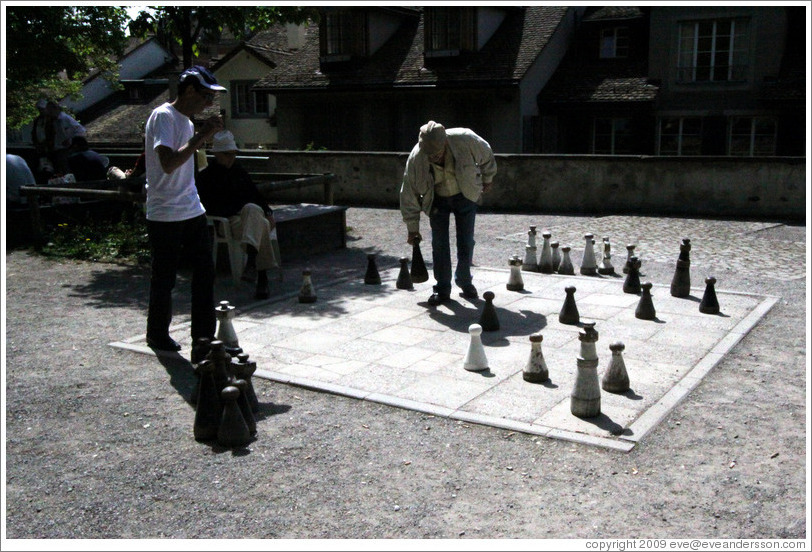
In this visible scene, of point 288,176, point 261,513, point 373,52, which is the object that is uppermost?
point 373,52

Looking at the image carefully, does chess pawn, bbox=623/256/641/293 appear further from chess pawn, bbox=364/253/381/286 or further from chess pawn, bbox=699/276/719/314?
chess pawn, bbox=364/253/381/286

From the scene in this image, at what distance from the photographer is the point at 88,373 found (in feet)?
21.6

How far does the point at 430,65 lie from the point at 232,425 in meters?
26.0

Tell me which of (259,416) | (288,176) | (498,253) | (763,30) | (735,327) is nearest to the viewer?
(259,416)

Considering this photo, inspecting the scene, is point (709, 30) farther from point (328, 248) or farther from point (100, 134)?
point (100, 134)

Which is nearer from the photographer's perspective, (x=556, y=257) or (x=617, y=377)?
(x=617, y=377)

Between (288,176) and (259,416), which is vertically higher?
(288,176)

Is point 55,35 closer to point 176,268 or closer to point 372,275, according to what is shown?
point 372,275

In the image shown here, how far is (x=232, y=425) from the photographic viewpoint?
5.02m

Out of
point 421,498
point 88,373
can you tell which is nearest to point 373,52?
point 88,373

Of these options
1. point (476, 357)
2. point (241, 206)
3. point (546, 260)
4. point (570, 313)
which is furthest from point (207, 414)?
point (546, 260)

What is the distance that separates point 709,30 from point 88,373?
26.4m

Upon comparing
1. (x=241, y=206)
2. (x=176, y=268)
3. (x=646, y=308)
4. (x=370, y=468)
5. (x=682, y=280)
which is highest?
(x=241, y=206)

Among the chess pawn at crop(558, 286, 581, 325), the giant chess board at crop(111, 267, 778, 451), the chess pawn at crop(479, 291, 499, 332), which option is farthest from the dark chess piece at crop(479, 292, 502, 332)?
the chess pawn at crop(558, 286, 581, 325)
